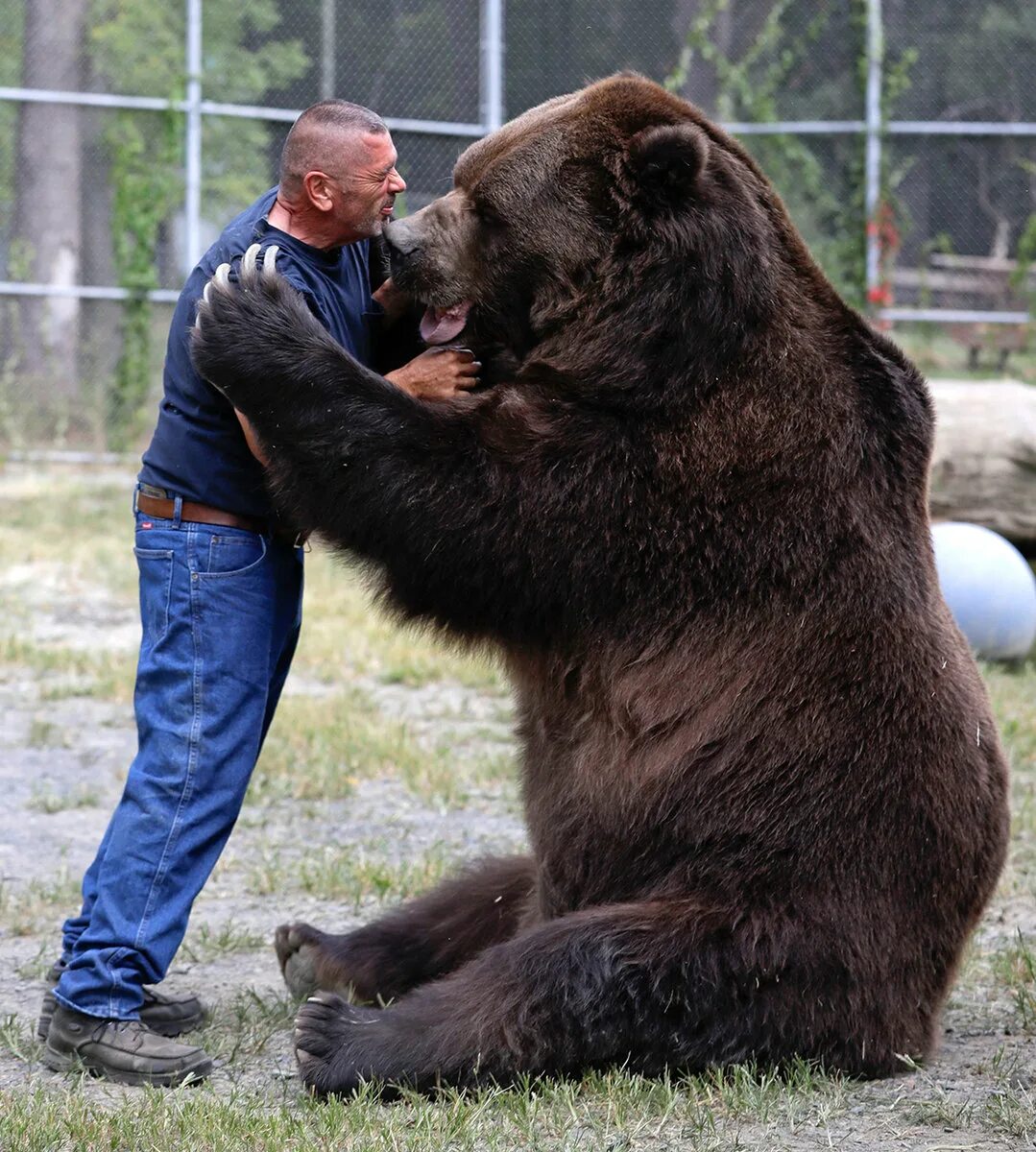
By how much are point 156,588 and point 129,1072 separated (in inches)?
44.7

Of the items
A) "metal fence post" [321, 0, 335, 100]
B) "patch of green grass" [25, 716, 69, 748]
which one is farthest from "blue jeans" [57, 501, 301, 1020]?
"metal fence post" [321, 0, 335, 100]

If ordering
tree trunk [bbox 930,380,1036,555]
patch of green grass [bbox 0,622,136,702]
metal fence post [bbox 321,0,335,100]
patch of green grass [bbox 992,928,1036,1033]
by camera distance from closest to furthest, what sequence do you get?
patch of green grass [bbox 992,928,1036,1033]
patch of green grass [bbox 0,622,136,702]
tree trunk [bbox 930,380,1036,555]
metal fence post [bbox 321,0,335,100]

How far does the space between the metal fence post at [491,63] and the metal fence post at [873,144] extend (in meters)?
3.44

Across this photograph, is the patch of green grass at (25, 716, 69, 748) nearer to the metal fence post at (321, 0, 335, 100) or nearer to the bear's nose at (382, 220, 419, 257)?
the bear's nose at (382, 220, 419, 257)

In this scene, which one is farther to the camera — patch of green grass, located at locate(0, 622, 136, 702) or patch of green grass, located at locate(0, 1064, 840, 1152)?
patch of green grass, located at locate(0, 622, 136, 702)

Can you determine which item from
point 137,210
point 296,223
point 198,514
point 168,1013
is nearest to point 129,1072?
point 168,1013

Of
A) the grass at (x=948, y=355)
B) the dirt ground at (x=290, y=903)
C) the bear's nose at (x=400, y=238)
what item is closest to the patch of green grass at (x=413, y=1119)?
the dirt ground at (x=290, y=903)

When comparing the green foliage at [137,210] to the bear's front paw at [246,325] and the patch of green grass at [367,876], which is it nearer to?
the patch of green grass at [367,876]

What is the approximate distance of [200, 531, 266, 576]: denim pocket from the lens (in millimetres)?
3785

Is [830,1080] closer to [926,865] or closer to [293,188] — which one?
[926,865]

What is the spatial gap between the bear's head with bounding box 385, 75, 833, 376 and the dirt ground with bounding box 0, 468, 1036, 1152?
68.1 inches

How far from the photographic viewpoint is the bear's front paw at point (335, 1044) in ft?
11.5

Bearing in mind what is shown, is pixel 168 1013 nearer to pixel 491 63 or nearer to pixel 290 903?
pixel 290 903

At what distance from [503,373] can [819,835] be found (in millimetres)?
1335
